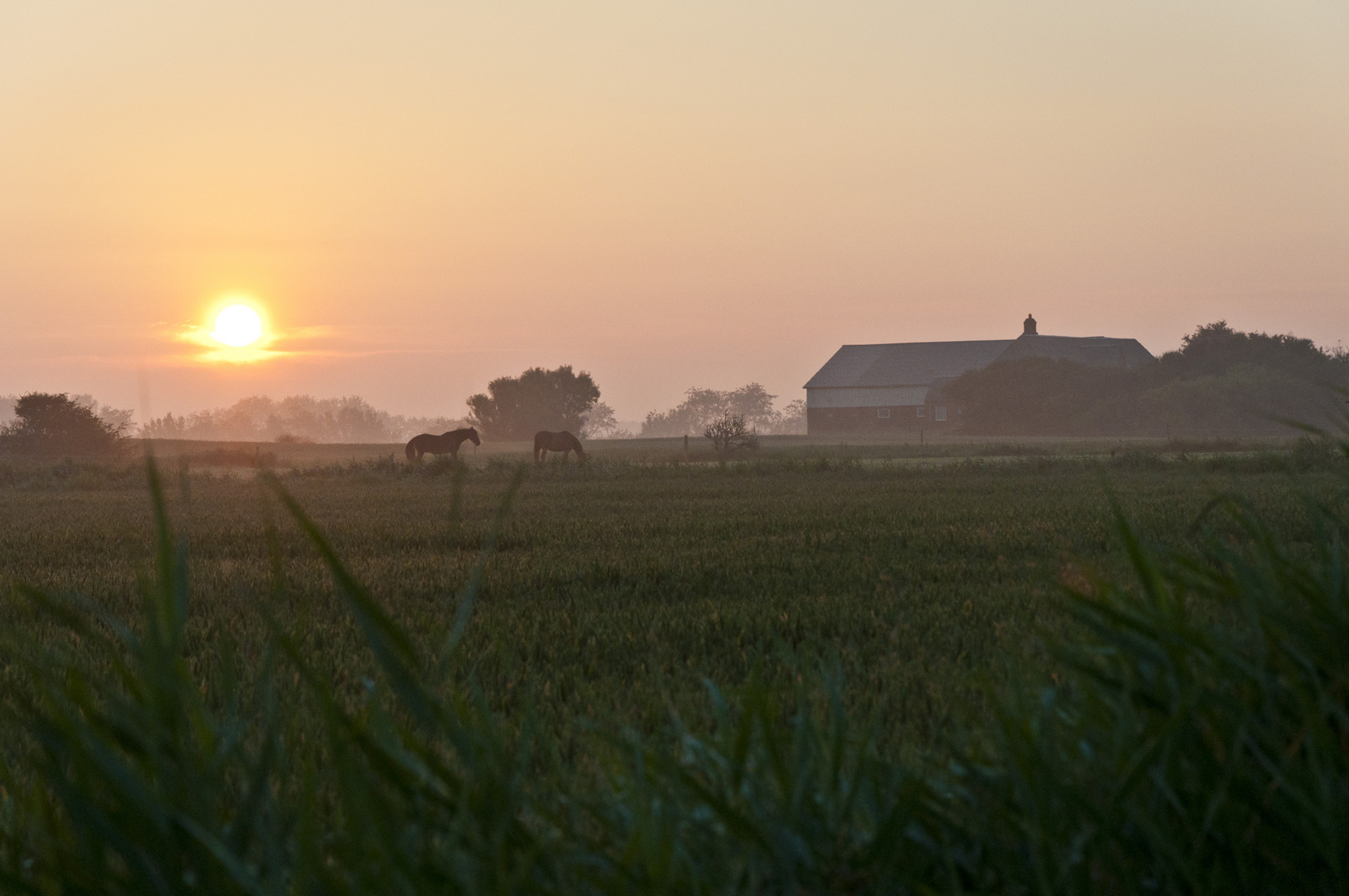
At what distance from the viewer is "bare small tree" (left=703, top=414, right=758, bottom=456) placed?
46.8m

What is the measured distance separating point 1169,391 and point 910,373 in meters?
31.8

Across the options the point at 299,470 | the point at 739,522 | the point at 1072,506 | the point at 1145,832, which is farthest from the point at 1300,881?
the point at 299,470

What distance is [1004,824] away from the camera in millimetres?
1630

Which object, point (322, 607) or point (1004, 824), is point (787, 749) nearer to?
point (1004, 824)

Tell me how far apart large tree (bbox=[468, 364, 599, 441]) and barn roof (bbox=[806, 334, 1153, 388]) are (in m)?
22.1

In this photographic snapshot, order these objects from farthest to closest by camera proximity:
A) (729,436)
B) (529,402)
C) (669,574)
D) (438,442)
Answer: (529,402) → (729,436) → (438,442) → (669,574)

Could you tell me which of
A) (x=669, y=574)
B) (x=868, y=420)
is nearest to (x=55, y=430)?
(x=669, y=574)

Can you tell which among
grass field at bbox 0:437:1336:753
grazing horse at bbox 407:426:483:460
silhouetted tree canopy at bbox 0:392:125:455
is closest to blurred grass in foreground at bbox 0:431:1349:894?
grass field at bbox 0:437:1336:753

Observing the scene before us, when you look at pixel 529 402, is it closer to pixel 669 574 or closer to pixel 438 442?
pixel 438 442

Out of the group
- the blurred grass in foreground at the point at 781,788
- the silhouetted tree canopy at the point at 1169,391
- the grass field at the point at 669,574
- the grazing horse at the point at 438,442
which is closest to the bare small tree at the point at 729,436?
the grazing horse at the point at 438,442

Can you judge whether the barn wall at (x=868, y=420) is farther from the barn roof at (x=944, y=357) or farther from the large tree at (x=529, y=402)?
the large tree at (x=529, y=402)

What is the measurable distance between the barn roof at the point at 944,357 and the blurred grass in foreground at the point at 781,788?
313ft

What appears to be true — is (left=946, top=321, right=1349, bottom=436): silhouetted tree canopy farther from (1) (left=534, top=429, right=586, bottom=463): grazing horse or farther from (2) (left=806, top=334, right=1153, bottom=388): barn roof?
(1) (left=534, top=429, right=586, bottom=463): grazing horse

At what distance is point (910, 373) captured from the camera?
98438mm
